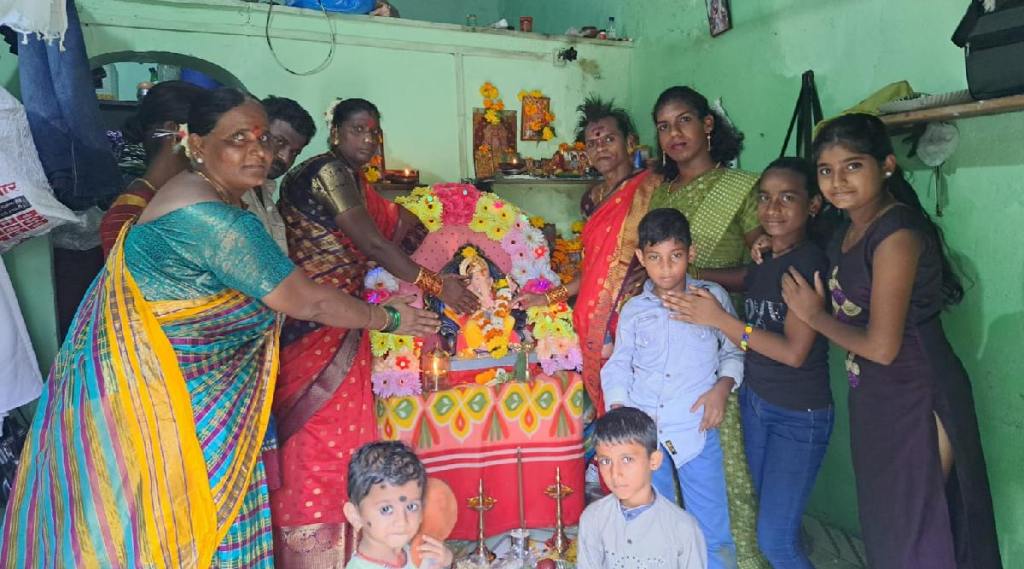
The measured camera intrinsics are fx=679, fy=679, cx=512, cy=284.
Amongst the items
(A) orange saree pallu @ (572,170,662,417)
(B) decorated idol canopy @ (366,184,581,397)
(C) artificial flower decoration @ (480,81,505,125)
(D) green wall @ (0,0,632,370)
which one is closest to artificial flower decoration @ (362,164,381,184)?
(D) green wall @ (0,0,632,370)

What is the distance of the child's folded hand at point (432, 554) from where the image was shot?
1.73m

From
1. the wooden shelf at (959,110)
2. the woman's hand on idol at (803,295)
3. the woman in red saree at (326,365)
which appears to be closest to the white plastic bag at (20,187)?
the woman in red saree at (326,365)

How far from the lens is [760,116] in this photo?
380 centimetres

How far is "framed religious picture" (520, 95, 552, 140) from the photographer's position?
502cm

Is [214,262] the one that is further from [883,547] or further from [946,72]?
[946,72]

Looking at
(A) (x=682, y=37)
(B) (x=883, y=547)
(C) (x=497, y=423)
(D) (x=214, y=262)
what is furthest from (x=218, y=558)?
(A) (x=682, y=37)

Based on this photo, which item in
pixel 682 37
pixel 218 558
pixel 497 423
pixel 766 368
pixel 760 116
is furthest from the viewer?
pixel 682 37

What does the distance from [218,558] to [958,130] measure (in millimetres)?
3075

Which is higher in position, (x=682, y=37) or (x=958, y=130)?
(x=682, y=37)

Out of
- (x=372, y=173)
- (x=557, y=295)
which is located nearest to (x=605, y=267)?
(x=557, y=295)

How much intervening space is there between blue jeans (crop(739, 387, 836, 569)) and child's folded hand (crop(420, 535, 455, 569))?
4.04 ft

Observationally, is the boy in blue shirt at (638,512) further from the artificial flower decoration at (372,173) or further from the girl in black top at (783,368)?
the artificial flower decoration at (372,173)

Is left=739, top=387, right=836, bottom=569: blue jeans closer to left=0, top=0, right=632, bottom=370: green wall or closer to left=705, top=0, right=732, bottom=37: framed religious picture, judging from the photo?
left=705, top=0, right=732, bottom=37: framed religious picture

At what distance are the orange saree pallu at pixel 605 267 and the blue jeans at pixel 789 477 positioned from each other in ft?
2.84
